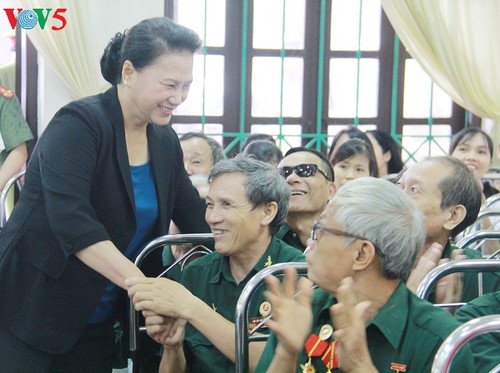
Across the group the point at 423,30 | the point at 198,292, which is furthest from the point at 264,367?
the point at 423,30

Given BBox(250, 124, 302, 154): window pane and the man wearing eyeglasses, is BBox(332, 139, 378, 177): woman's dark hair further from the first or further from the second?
BBox(250, 124, 302, 154): window pane

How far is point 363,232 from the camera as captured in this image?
175 centimetres

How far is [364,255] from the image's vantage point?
1.76m

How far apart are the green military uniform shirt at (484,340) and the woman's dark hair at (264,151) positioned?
230 centimetres

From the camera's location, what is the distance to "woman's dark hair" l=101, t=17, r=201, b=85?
7.47ft

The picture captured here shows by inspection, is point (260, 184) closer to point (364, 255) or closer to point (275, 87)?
point (364, 255)

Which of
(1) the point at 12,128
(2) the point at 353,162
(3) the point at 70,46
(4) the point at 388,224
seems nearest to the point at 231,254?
(4) the point at 388,224

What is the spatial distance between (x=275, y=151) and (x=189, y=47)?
1958mm

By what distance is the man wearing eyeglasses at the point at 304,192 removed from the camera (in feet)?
9.93

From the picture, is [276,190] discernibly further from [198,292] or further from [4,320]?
[4,320]

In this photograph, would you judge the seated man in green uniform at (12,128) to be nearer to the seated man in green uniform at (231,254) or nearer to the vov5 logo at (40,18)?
the vov5 logo at (40,18)

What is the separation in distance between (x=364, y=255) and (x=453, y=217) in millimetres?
917

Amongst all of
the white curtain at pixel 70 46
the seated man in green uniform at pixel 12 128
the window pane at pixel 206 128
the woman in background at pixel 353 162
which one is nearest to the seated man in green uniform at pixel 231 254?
the woman in background at pixel 353 162

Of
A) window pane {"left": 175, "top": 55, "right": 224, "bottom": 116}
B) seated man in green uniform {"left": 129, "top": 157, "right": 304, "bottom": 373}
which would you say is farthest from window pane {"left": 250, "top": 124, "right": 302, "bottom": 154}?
seated man in green uniform {"left": 129, "top": 157, "right": 304, "bottom": 373}
